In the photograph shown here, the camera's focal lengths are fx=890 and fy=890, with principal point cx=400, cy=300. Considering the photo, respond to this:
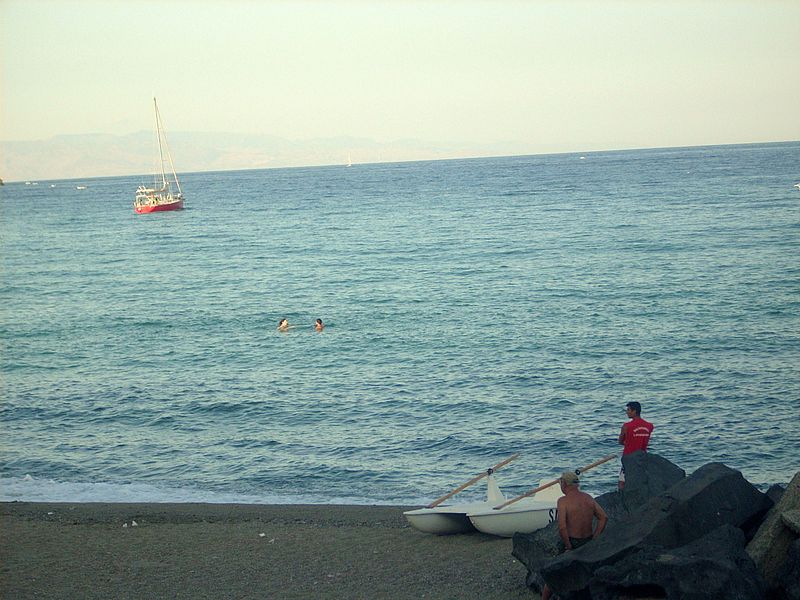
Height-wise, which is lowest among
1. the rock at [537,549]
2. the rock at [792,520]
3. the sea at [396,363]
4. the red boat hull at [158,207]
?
the sea at [396,363]

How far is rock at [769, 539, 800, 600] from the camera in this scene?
789 centimetres

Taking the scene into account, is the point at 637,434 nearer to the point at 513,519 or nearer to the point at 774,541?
the point at 513,519

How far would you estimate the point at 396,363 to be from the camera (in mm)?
27234

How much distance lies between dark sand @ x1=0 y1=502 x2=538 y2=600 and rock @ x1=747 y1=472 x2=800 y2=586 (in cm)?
263

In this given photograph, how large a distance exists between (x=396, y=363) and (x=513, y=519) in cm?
1484

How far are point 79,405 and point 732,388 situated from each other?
666 inches

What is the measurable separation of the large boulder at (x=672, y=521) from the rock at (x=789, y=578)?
1.05m

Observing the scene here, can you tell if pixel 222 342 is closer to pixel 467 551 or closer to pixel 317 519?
pixel 317 519

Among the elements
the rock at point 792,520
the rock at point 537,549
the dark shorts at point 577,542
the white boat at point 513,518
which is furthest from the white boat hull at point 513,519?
the rock at point 792,520

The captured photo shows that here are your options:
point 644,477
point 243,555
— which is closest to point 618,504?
point 644,477

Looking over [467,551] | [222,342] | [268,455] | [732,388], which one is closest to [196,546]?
[467,551]

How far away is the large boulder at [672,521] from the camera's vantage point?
8.71 m

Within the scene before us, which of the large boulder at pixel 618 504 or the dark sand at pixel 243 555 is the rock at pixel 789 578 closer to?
the large boulder at pixel 618 504

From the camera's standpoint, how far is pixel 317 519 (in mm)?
14680
